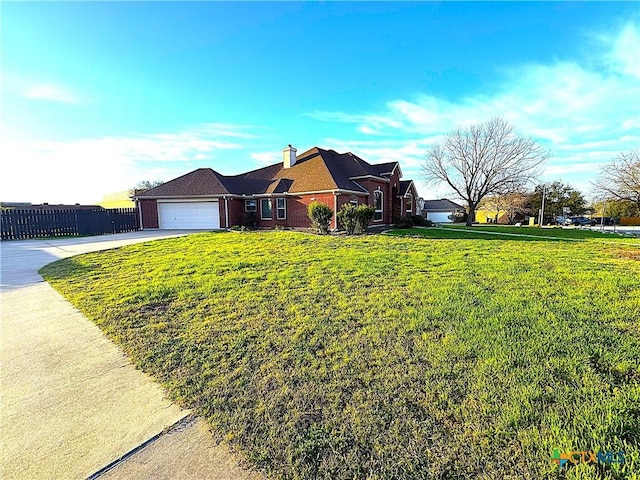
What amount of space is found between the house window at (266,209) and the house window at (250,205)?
0.57 metres

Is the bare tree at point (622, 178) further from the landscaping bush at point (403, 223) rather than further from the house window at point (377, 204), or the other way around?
the house window at point (377, 204)

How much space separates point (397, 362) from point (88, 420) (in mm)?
2906

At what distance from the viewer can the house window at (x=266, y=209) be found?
835 inches

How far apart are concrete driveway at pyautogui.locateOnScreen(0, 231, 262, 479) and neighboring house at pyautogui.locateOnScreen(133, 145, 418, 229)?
16.0 meters

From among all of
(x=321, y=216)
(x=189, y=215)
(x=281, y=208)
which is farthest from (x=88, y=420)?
(x=189, y=215)

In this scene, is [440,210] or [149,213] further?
[440,210]

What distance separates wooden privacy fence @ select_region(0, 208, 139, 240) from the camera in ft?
55.0

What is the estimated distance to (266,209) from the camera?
21.5 meters

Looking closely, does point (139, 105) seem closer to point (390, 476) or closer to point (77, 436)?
point (77, 436)

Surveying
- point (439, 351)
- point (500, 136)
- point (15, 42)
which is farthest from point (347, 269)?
point (500, 136)

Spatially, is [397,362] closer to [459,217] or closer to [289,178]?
[289,178]

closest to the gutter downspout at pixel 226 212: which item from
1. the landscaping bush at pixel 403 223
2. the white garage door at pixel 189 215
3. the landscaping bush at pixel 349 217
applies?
the white garage door at pixel 189 215

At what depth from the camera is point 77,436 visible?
2.27 m

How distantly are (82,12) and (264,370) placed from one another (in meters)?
10.2
